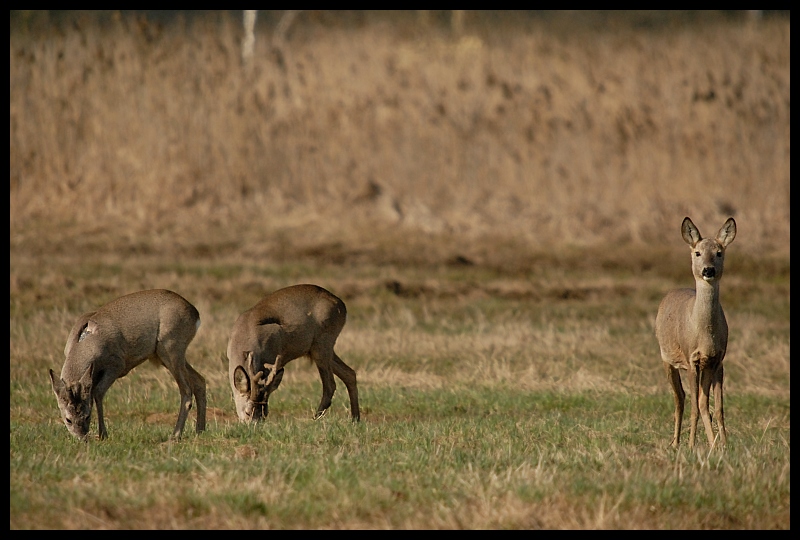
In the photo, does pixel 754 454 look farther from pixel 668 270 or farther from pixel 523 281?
pixel 668 270

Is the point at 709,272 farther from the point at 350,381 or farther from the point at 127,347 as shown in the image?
the point at 127,347

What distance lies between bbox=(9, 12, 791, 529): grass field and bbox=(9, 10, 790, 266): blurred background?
0.06 meters

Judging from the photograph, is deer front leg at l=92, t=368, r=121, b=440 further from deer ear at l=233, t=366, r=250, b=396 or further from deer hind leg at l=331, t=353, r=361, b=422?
deer hind leg at l=331, t=353, r=361, b=422

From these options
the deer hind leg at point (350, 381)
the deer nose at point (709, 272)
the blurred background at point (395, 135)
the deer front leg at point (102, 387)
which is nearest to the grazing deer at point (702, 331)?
the deer nose at point (709, 272)

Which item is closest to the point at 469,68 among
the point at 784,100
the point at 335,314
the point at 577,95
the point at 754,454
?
the point at 577,95

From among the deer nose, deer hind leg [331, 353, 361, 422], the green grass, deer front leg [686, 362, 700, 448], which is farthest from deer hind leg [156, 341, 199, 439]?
the deer nose

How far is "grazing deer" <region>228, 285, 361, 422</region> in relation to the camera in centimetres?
1069

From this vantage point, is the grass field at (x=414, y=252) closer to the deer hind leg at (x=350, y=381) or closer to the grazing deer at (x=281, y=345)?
the deer hind leg at (x=350, y=381)

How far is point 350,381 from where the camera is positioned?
1170 centimetres

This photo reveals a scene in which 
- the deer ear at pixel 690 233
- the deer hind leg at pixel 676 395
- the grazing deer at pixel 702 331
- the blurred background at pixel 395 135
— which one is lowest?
the deer hind leg at pixel 676 395

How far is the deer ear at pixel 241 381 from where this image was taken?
10.7m

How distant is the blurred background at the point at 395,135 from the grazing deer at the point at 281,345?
34.4 ft

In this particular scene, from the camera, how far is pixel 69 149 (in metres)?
24.7

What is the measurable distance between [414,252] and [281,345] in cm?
1083
